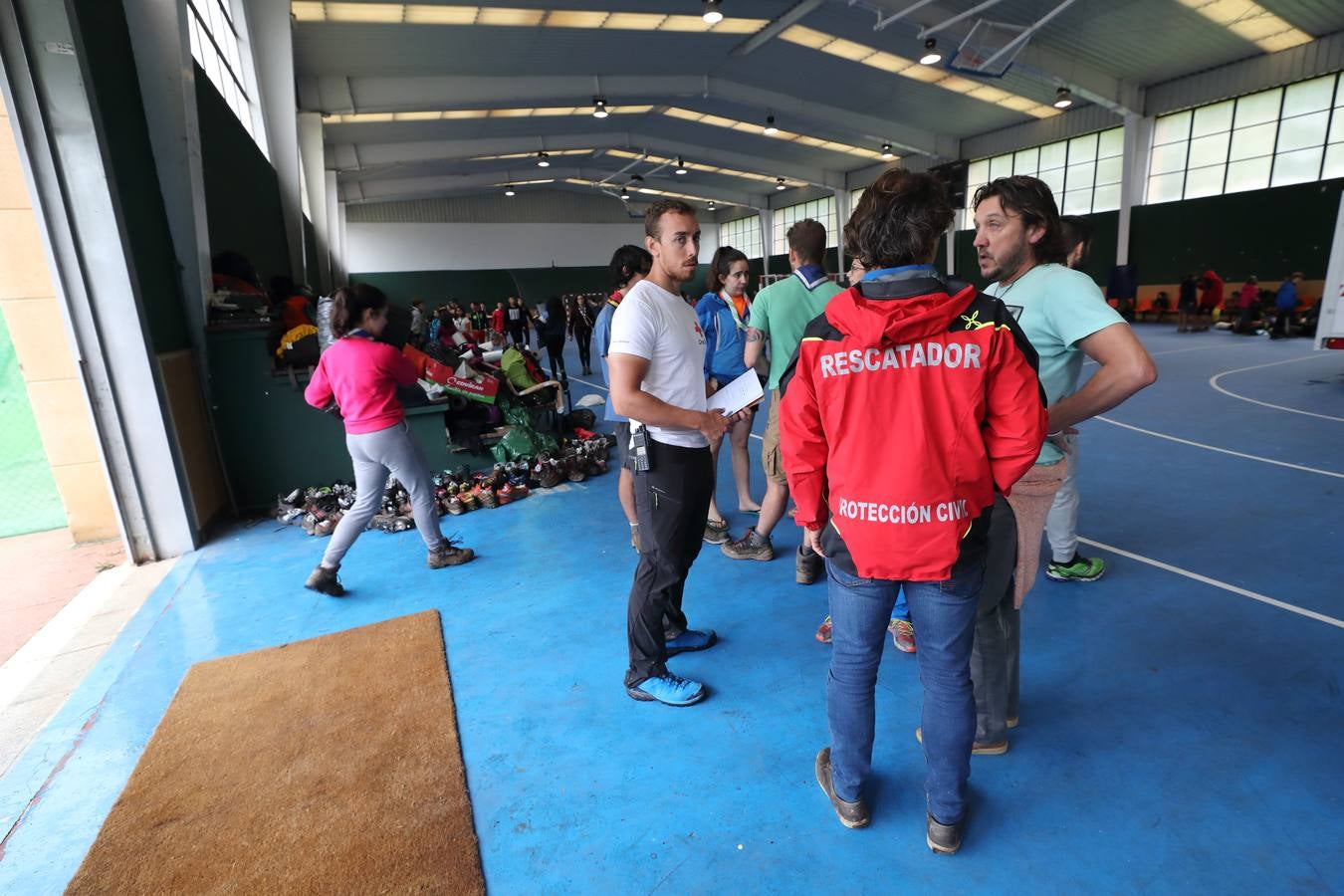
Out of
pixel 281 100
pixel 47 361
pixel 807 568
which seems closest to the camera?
pixel 807 568

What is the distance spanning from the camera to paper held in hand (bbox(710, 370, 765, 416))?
90.4 inches

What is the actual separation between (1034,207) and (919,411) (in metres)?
1.00

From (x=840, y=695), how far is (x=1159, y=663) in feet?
5.64

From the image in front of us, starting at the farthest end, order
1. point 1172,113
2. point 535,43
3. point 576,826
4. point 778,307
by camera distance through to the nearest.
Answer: point 1172,113, point 535,43, point 778,307, point 576,826

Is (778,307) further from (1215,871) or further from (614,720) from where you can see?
(1215,871)

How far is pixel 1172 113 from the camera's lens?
1639cm

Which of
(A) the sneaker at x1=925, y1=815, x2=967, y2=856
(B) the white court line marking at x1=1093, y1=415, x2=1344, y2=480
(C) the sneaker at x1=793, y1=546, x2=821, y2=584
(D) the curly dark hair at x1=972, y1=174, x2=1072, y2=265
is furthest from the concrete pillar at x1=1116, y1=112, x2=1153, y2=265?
(A) the sneaker at x1=925, y1=815, x2=967, y2=856

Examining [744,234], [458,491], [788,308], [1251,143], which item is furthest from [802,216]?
[788,308]

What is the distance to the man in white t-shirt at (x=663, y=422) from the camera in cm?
210

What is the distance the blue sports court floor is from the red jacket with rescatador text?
3.06ft

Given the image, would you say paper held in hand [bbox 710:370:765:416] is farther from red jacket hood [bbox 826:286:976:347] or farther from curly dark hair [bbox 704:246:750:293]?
curly dark hair [bbox 704:246:750:293]

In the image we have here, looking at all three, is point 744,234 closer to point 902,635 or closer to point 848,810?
point 902,635

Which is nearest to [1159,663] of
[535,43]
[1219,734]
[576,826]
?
[1219,734]

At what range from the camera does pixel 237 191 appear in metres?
8.06
